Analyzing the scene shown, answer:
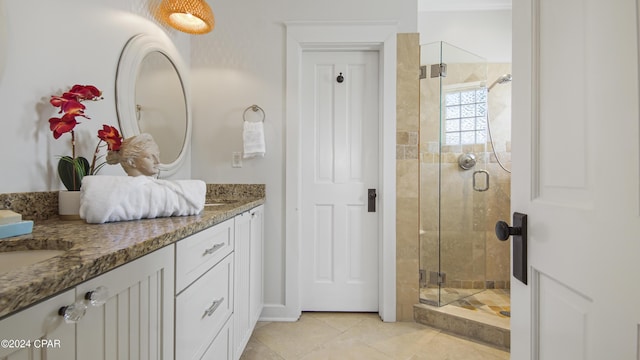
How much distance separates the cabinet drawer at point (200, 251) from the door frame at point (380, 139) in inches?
33.3

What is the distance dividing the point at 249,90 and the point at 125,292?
1.80 meters

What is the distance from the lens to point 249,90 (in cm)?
212

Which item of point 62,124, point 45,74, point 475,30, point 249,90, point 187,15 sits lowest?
point 62,124

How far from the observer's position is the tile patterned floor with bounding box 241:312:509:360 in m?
1.65

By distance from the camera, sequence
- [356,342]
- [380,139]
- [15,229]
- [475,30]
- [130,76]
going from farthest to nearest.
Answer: [475,30]
[380,139]
[356,342]
[130,76]
[15,229]

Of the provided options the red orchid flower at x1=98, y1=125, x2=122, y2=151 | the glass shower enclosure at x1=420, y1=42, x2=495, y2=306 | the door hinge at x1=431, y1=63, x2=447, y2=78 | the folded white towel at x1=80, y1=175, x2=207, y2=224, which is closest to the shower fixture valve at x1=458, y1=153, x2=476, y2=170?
the glass shower enclosure at x1=420, y1=42, x2=495, y2=306

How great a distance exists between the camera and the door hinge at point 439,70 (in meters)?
2.20

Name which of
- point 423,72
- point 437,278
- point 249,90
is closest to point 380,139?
point 423,72

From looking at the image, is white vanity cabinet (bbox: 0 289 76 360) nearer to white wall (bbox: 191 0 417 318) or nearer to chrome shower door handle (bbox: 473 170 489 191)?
white wall (bbox: 191 0 417 318)

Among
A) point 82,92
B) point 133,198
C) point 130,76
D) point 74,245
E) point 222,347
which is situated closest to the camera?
point 74,245

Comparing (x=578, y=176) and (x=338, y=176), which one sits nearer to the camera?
(x=578, y=176)

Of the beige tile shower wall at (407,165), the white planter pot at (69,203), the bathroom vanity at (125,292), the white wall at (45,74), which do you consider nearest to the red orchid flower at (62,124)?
the white wall at (45,74)

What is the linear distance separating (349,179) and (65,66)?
179cm

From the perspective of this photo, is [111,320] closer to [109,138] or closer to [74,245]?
[74,245]
